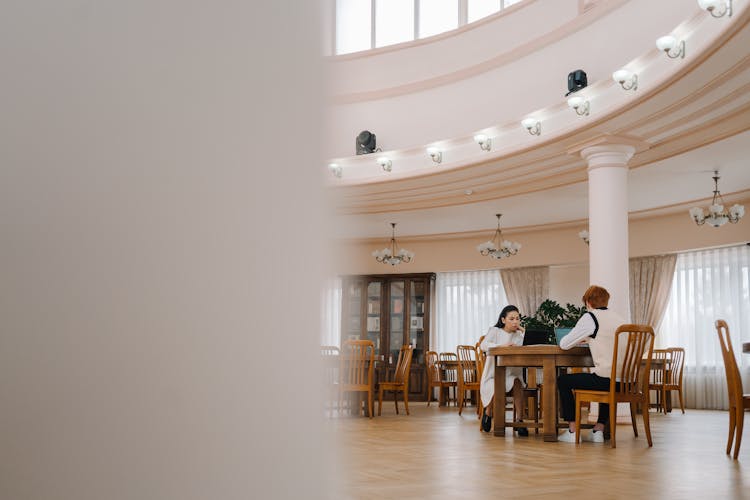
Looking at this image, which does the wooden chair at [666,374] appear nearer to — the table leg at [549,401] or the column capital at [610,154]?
the column capital at [610,154]

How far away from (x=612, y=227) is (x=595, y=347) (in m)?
2.16

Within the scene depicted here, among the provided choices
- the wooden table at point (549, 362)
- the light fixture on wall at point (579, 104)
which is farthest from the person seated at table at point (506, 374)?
the light fixture on wall at point (579, 104)

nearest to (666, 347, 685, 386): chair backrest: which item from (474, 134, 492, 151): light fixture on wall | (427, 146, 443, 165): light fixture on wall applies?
(474, 134, 492, 151): light fixture on wall

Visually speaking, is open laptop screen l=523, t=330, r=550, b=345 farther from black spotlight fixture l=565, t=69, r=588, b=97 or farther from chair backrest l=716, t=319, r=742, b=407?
chair backrest l=716, t=319, r=742, b=407

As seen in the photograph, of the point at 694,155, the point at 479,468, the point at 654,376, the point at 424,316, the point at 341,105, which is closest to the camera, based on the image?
the point at 341,105

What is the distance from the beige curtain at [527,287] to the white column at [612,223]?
5511 millimetres

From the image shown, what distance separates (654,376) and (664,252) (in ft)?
6.42

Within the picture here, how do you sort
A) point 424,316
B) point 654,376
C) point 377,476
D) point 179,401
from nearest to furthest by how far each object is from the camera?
point 179,401 → point 377,476 → point 654,376 → point 424,316

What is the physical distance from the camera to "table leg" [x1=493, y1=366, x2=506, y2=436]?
617 cm

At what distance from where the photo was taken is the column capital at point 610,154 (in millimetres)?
7277

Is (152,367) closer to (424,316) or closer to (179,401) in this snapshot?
(179,401)

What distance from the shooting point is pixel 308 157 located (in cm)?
67

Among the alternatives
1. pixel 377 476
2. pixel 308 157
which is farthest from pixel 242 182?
pixel 377 476

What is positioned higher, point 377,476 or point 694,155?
point 694,155
